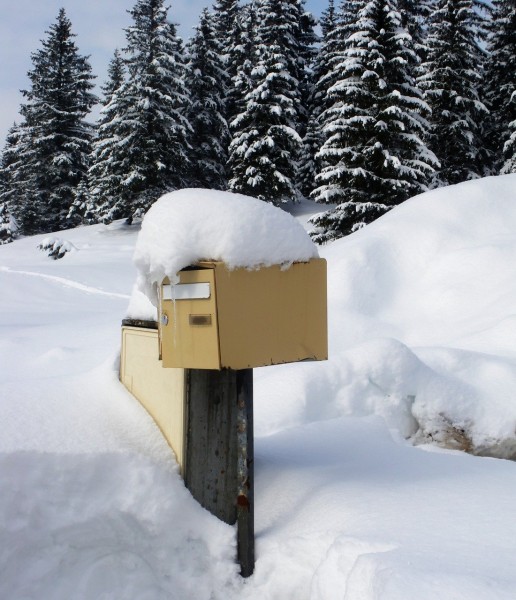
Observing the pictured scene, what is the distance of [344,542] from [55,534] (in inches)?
41.4

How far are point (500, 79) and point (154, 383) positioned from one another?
21.9 meters

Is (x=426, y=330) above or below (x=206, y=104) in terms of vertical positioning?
below

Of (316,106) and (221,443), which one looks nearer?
(221,443)

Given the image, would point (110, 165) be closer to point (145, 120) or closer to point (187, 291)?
point (145, 120)

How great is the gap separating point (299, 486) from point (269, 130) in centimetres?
1737

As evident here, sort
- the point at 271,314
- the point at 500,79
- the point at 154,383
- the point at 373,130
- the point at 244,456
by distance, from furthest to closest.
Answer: the point at 500,79 → the point at 373,130 → the point at 154,383 → the point at 244,456 → the point at 271,314

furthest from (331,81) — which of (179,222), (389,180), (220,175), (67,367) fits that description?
(179,222)

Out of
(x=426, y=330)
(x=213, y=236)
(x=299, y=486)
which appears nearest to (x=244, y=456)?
(x=299, y=486)

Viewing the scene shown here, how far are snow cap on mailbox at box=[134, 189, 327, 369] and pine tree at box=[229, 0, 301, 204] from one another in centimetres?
1655

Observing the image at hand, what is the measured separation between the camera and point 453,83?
17.8 meters

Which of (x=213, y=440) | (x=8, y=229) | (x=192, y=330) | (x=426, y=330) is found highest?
(x=8, y=229)

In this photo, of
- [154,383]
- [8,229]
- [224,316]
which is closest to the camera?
[224,316]

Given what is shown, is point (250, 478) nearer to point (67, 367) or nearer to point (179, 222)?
point (179, 222)

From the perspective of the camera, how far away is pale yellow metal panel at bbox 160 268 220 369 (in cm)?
188
